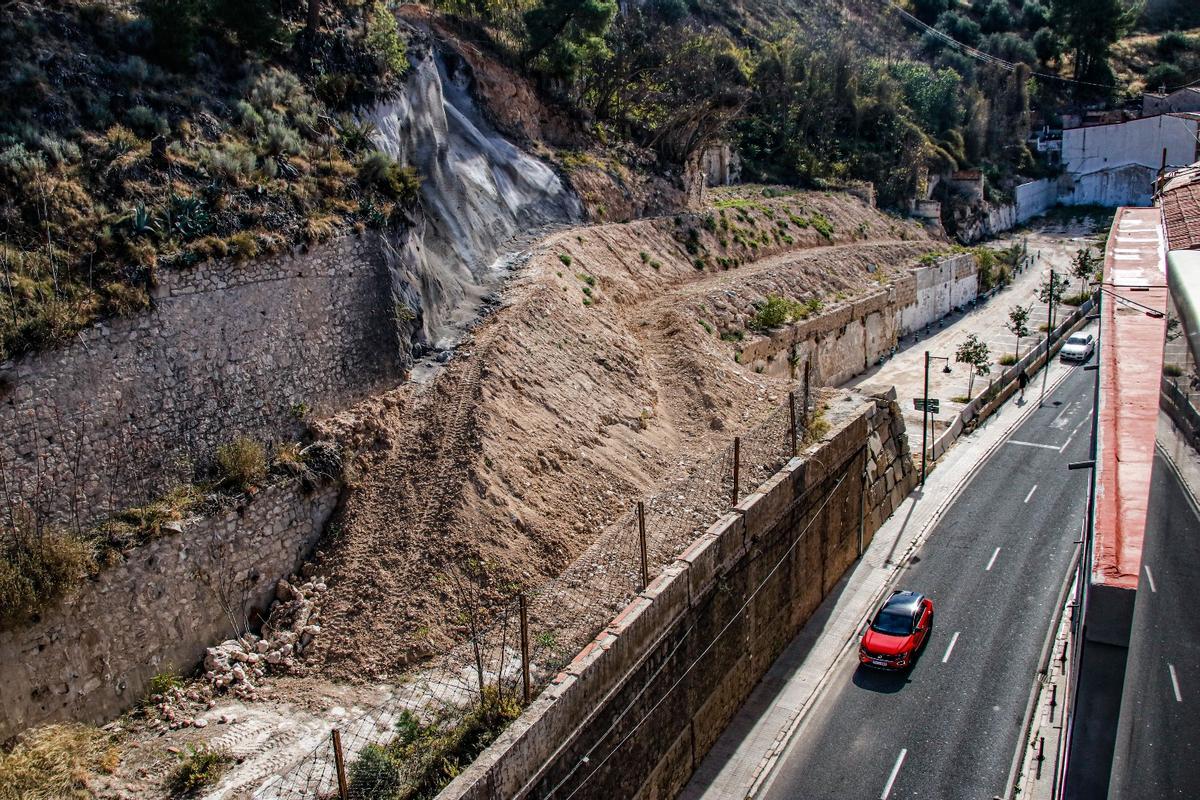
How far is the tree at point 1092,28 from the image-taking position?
69000 mm

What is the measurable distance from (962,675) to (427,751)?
10.4m

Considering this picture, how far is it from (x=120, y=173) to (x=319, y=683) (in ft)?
26.7

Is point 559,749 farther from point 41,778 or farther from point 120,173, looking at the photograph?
point 120,173

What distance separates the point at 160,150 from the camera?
14336mm

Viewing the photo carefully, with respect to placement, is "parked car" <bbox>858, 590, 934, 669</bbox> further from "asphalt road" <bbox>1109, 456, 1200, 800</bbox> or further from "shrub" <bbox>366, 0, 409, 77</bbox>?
"shrub" <bbox>366, 0, 409, 77</bbox>

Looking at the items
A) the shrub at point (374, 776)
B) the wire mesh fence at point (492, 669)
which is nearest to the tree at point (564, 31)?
the wire mesh fence at point (492, 669)

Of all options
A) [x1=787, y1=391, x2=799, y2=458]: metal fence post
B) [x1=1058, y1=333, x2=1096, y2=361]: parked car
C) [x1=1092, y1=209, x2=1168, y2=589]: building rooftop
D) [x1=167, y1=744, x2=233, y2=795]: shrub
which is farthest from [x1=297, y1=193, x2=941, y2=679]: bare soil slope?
[x1=1058, y1=333, x2=1096, y2=361]: parked car

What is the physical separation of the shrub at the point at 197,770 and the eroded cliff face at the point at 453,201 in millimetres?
Answer: 7838

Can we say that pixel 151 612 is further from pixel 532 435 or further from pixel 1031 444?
pixel 1031 444

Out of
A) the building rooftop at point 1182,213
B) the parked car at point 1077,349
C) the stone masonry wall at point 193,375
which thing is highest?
the building rooftop at point 1182,213

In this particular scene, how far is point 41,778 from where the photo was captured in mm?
9281

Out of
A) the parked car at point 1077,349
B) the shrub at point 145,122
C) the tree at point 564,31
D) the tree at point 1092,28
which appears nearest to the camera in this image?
the shrub at point 145,122

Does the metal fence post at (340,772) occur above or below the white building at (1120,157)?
below

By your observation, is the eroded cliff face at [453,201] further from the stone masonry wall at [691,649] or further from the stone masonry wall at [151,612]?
the stone masonry wall at [691,649]
